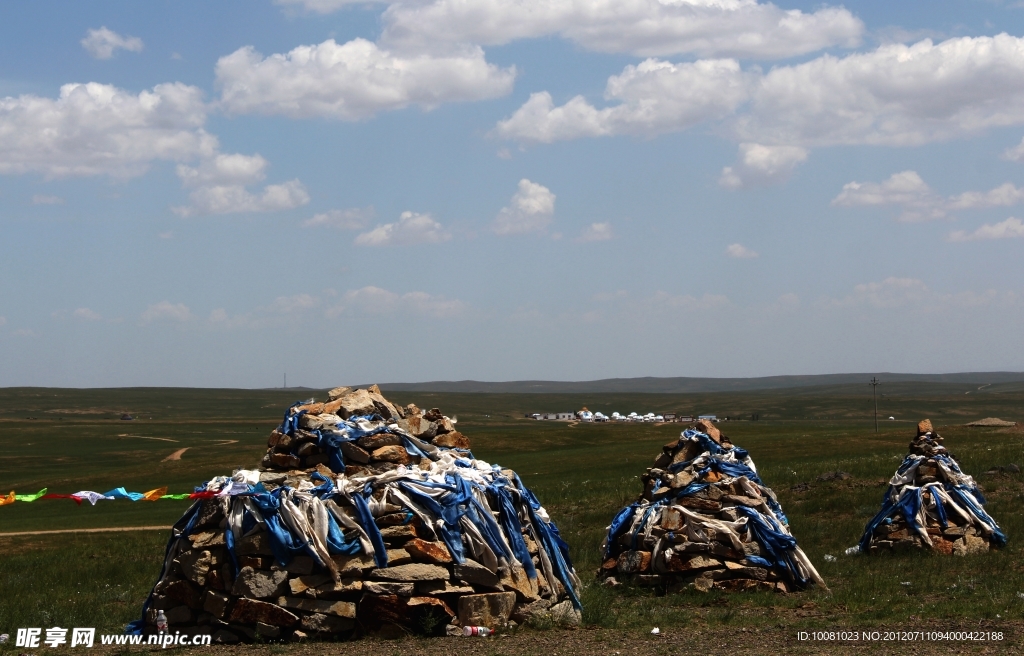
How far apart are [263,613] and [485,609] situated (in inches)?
101

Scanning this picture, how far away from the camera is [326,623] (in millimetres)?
12742

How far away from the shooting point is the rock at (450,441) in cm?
1570

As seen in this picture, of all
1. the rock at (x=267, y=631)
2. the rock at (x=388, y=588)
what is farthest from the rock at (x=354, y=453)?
the rock at (x=267, y=631)

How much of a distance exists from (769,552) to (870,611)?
278 centimetres

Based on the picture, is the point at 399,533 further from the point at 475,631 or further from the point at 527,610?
the point at 527,610

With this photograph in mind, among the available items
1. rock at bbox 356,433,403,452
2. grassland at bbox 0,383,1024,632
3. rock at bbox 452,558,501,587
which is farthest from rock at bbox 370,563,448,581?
grassland at bbox 0,383,1024,632

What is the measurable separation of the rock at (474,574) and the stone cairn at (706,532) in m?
5.04

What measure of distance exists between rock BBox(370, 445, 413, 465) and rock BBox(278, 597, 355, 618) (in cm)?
211

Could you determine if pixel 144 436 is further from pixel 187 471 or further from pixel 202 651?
pixel 202 651

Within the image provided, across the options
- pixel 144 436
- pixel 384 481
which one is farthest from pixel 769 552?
pixel 144 436

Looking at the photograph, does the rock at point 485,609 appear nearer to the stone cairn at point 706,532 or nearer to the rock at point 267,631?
the rock at point 267,631

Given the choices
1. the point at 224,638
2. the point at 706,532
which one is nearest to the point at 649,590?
the point at 706,532

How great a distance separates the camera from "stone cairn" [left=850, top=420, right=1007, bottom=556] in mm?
21078

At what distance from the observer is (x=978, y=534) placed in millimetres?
21250
